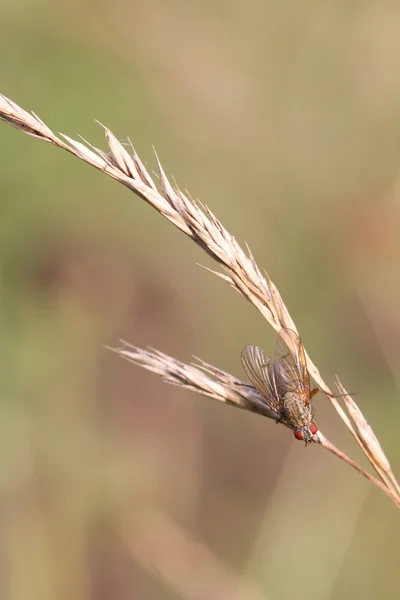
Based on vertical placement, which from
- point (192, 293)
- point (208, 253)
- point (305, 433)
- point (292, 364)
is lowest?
point (305, 433)

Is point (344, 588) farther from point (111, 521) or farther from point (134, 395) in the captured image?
point (134, 395)

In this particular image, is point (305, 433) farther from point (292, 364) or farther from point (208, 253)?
point (208, 253)

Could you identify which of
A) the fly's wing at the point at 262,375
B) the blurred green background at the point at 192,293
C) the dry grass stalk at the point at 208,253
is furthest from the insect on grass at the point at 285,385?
the blurred green background at the point at 192,293

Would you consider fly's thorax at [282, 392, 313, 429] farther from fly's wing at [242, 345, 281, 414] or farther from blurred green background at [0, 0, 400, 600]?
→ blurred green background at [0, 0, 400, 600]

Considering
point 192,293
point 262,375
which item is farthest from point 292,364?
point 192,293

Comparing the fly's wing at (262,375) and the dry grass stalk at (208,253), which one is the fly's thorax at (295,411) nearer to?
the fly's wing at (262,375)

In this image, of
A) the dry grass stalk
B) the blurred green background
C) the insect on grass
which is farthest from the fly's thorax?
the blurred green background

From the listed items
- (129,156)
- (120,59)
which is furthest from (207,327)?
(129,156)
